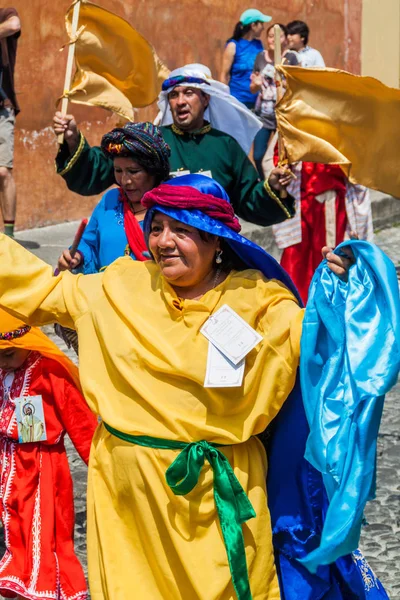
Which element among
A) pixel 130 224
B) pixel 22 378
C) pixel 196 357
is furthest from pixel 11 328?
pixel 196 357

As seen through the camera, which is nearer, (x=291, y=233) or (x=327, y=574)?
(x=327, y=574)

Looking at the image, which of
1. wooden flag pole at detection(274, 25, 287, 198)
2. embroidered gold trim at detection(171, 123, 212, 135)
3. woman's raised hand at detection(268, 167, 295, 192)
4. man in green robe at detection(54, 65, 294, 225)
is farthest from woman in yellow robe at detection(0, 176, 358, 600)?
embroidered gold trim at detection(171, 123, 212, 135)

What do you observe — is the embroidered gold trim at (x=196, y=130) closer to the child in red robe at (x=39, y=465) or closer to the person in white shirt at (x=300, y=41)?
the child in red robe at (x=39, y=465)

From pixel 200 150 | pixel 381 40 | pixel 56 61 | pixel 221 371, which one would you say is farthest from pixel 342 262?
pixel 381 40

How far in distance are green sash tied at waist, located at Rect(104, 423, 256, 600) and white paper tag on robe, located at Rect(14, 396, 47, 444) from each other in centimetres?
111

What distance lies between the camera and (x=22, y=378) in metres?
4.91

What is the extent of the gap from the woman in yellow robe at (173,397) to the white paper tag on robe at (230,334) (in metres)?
0.04

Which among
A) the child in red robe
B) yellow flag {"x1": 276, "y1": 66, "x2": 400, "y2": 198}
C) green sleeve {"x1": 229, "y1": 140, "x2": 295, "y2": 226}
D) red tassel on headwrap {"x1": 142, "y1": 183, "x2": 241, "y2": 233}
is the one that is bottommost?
the child in red robe

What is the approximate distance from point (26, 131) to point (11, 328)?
618 centimetres

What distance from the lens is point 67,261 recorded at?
4.83 m

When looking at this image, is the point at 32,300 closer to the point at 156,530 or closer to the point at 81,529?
the point at 156,530

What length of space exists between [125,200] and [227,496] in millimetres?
1818

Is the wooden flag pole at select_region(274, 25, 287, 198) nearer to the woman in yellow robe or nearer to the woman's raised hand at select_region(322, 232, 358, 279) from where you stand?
the woman in yellow robe

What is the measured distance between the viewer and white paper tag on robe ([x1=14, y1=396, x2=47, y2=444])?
4832 mm
